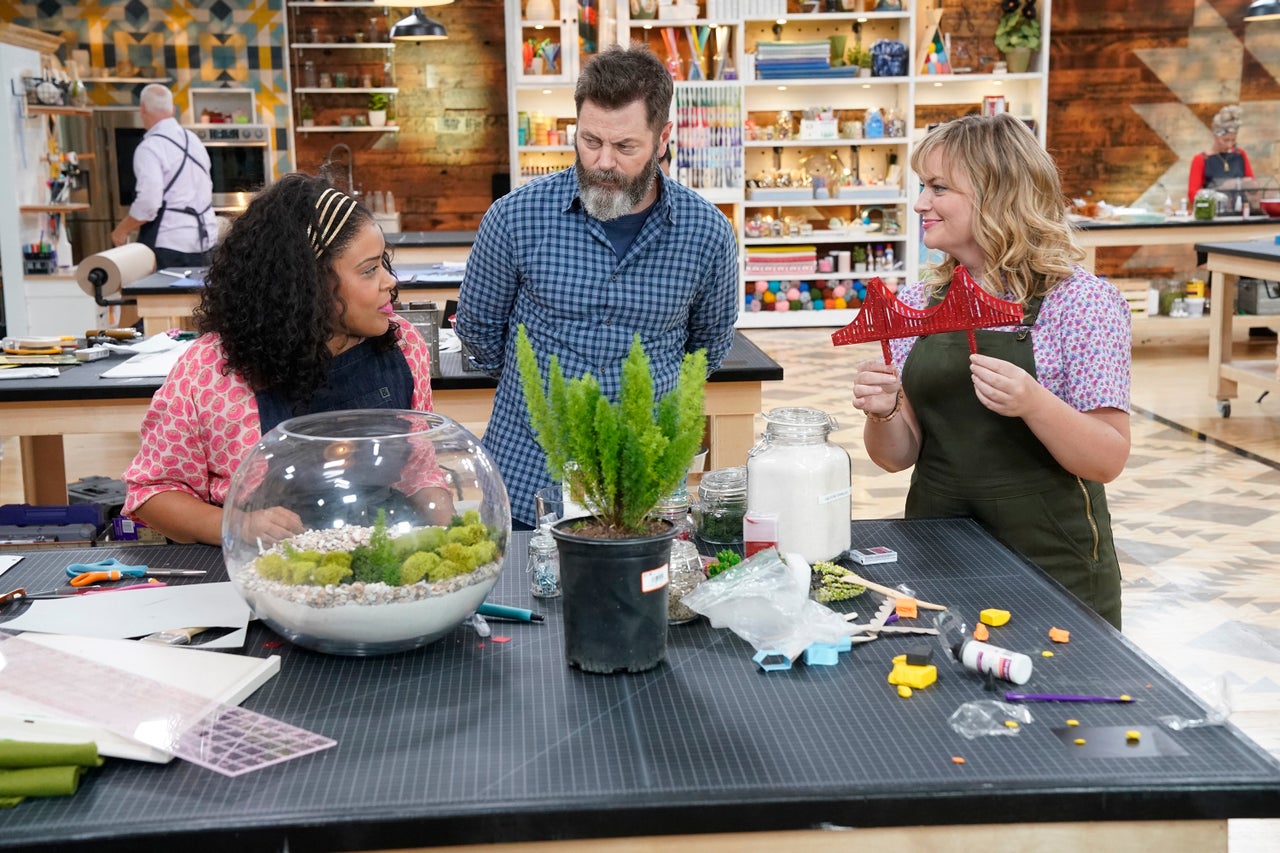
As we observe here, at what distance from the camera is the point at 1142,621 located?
154 inches

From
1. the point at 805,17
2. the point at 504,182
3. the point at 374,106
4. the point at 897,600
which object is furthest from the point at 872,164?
the point at 897,600

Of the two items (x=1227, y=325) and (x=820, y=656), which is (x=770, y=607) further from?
(x=1227, y=325)

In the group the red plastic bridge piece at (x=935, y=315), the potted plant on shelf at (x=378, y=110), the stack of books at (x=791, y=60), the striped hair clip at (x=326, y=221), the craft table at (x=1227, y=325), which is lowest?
the craft table at (x=1227, y=325)

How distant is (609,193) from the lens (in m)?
2.71

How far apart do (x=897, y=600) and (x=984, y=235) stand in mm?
791

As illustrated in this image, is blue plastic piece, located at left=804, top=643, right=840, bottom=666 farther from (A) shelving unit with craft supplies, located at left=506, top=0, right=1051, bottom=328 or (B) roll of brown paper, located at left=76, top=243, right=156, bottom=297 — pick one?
(A) shelving unit with craft supplies, located at left=506, top=0, right=1051, bottom=328

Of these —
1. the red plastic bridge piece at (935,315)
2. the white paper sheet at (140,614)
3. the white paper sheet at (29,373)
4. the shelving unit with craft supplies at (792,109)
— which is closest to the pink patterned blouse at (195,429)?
the white paper sheet at (140,614)

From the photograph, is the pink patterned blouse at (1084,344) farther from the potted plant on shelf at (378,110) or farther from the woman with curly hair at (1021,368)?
the potted plant on shelf at (378,110)

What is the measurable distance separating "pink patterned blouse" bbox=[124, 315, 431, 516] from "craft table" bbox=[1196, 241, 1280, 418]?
600 cm

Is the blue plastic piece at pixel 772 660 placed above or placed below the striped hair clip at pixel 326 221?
below

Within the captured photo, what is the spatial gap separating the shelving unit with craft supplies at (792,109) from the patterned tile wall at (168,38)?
236cm

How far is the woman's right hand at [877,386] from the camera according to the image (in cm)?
209

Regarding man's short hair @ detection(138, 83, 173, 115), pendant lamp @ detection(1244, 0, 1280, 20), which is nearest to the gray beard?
man's short hair @ detection(138, 83, 173, 115)

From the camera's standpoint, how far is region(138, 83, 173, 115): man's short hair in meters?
8.31
